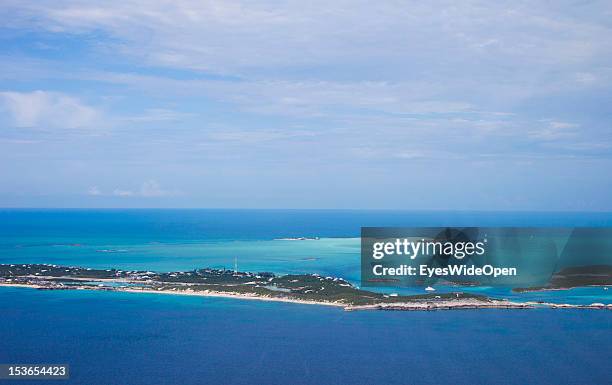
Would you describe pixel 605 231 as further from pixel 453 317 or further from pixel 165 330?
pixel 165 330

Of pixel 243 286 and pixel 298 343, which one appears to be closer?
pixel 298 343

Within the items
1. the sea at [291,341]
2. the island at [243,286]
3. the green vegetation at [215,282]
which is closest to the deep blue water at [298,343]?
the sea at [291,341]

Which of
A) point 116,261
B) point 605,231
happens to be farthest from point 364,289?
point 605,231

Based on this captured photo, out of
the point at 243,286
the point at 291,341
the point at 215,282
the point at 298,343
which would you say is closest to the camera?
the point at 298,343

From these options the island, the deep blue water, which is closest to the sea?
the deep blue water

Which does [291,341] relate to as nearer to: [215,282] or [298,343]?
[298,343]

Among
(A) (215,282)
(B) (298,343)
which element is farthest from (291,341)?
(A) (215,282)
